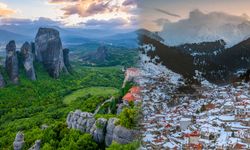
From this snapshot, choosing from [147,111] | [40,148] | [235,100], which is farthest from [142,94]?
[40,148]

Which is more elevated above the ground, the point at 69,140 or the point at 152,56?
the point at 152,56

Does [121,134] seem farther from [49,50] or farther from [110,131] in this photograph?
[49,50]

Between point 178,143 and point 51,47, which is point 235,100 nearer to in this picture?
point 178,143

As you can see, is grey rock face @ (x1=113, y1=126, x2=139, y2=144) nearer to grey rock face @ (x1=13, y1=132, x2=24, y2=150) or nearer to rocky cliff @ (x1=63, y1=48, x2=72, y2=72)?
grey rock face @ (x1=13, y1=132, x2=24, y2=150)

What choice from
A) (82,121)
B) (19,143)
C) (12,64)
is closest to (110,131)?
(82,121)

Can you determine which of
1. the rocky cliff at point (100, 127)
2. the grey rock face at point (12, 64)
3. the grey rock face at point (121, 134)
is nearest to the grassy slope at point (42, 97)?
the grey rock face at point (12, 64)
